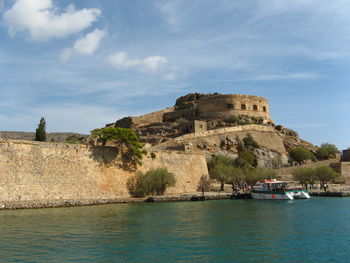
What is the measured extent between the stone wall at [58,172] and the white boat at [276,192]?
9.74 meters

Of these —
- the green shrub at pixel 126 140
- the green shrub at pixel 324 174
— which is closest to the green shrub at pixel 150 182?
the green shrub at pixel 126 140

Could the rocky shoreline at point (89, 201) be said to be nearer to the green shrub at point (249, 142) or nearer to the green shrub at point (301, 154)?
the green shrub at point (249, 142)

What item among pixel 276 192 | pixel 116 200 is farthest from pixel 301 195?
pixel 116 200

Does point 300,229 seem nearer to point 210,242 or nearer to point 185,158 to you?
point 210,242

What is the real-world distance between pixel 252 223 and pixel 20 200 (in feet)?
48.1

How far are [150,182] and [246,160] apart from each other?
16.3m

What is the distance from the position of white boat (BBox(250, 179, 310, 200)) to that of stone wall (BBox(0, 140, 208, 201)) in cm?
974

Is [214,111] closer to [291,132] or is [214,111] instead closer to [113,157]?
[291,132]

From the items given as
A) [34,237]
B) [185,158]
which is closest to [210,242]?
[34,237]

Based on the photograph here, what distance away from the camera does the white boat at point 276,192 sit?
33.3 meters

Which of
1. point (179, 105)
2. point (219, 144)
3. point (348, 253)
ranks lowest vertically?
point (348, 253)

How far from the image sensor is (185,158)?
1449 inches

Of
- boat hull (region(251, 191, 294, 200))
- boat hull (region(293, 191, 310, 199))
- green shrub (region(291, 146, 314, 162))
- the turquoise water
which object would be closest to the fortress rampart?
green shrub (region(291, 146, 314, 162))

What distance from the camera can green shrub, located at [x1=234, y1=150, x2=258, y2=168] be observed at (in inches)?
1689
